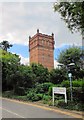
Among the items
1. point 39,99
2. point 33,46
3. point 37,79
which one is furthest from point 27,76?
point 33,46

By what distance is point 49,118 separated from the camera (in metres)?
14.0

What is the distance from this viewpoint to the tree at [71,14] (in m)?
14.5

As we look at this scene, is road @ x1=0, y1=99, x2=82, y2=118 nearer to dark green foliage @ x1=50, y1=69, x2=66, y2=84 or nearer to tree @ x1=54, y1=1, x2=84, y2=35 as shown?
tree @ x1=54, y1=1, x2=84, y2=35

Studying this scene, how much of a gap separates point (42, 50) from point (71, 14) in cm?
4595

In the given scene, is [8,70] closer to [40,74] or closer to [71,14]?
[40,74]

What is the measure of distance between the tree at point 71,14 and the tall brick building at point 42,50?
42704 millimetres

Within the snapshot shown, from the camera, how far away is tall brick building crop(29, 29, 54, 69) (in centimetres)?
5997

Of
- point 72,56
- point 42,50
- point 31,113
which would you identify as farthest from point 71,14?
point 42,50

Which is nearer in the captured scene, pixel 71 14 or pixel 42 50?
pixel 71 14

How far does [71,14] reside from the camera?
15.5m

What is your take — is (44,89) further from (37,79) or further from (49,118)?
(49,118)

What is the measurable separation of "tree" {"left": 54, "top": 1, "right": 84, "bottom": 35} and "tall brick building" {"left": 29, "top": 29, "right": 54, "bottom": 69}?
140ft

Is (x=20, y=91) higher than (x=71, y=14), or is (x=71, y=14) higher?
(x=71, y=14)

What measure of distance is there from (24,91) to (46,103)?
958cm
